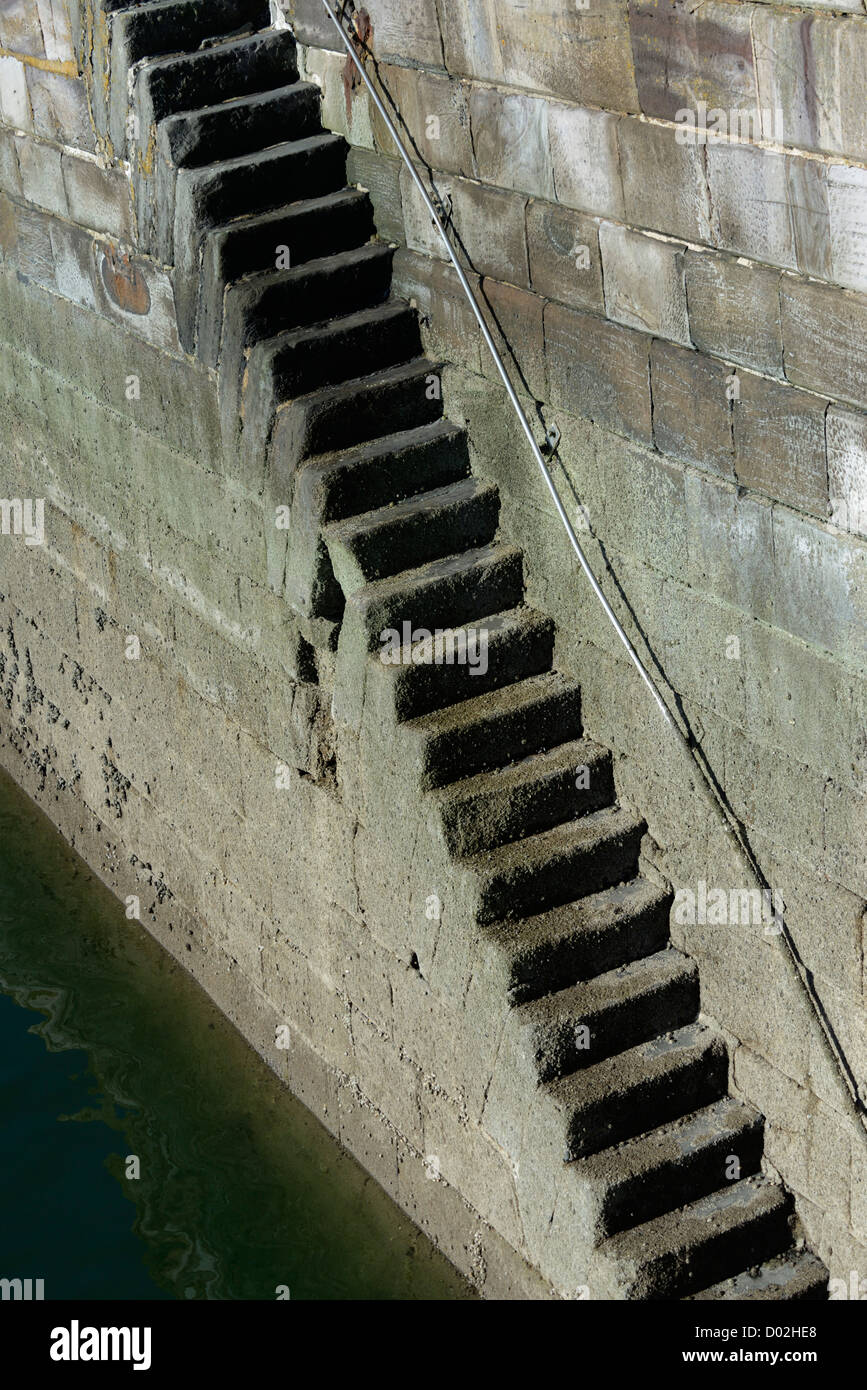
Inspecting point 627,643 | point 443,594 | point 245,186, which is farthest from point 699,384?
point 245,186

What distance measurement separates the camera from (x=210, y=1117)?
7.74 m

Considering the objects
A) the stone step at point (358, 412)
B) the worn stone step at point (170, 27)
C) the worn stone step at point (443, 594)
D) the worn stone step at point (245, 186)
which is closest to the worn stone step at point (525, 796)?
the worn stone step at point (443, 594)

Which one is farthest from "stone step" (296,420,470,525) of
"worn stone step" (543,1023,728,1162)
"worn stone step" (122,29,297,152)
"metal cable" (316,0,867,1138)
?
"worn stone step" (543,1023,728,1162)

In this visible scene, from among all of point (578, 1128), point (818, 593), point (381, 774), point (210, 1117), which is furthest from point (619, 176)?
point (210, 1117)

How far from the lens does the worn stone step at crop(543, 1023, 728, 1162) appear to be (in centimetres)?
565

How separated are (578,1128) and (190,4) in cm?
420

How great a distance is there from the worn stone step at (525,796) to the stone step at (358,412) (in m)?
1.24

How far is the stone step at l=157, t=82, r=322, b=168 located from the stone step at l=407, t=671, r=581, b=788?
2.18 m

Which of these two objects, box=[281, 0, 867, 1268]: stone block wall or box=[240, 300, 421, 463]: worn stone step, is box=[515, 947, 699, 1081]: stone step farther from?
box=[240, 300, 421, 463]: worn stone step

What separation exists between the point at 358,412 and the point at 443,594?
704 millimetres

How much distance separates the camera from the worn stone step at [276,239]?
249 inches

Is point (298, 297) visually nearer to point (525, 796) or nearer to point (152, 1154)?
point (525, 796)

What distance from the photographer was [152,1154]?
25.0 ft

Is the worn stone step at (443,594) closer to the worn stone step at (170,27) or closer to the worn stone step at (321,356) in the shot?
the worn stone step at (321,356)
